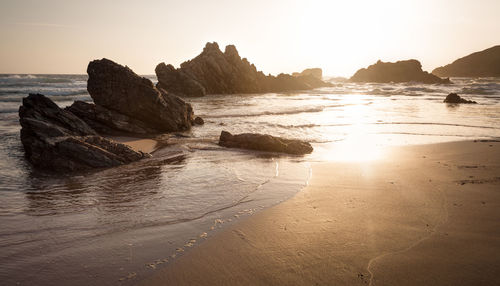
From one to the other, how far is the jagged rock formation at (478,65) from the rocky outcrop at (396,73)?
3427 cm

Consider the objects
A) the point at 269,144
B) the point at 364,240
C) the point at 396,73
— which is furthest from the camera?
the point at 396,73

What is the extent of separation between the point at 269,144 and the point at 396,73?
128669mm

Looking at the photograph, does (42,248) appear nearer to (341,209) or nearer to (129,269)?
(129,269)

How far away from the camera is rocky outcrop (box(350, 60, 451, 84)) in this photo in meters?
112

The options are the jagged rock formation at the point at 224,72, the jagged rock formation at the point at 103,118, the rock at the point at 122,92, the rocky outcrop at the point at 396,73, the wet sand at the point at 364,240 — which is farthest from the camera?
the rocky outcrop at the point at 396,73

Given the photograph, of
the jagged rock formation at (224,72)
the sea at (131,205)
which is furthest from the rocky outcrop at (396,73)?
the sea at (131,205)

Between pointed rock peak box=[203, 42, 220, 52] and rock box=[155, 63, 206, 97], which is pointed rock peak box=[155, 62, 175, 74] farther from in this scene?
pointed rock peak box=[203, 42, 220, 52]

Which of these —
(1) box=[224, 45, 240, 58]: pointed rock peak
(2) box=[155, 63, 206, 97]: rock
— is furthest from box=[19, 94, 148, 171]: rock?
(1) box=[224, 45, 240, 58]: pointed rock peak

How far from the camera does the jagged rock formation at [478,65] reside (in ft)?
405

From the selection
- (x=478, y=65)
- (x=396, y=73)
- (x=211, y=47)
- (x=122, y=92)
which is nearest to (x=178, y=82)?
(x=211, y=47)

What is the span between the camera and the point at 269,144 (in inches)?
389

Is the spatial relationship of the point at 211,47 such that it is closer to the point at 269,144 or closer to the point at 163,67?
the point at 163,67

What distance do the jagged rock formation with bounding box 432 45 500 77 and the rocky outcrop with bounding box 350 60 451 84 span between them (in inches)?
1349

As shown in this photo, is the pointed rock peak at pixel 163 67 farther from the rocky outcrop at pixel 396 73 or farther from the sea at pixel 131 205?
the rocky outcrop at pixel 396 73
